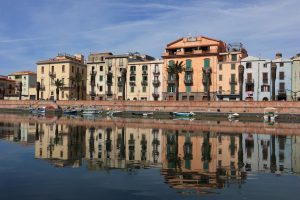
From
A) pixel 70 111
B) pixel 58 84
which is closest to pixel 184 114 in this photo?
pixel 70 111

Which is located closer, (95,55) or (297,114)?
(297,114)

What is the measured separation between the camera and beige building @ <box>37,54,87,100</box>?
129500 millimetres

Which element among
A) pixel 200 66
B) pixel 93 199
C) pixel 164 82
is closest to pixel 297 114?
pixel 200 66

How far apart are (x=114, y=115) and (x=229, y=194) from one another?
8482cm

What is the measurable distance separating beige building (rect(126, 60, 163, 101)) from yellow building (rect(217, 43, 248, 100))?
19.0 meters

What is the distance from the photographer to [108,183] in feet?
56.9

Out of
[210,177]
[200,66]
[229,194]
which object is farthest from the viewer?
[200,66]

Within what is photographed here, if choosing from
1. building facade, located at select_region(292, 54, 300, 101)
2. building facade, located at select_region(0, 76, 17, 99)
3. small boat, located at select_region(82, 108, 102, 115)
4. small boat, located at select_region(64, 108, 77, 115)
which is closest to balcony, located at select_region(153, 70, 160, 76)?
small boat, located at select_region(82, 108, 102, 115)

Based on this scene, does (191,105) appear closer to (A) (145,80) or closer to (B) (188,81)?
(B) (188,81)

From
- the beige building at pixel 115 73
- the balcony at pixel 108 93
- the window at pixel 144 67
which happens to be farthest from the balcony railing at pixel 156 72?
the balcony at pixel 108 93

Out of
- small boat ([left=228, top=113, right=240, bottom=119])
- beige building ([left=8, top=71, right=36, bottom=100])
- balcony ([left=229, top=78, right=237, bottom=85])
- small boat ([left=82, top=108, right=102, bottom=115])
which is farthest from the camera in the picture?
beige building ([left=8, top=71, right=36, bottom=100])

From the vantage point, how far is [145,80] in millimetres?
117375

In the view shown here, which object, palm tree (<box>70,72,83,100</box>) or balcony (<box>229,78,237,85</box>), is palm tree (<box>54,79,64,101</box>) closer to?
palm tree (<box>70,72,83,100</box>)

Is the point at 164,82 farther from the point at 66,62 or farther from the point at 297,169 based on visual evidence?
the point at 297,169
